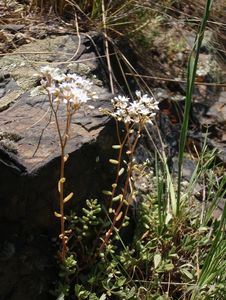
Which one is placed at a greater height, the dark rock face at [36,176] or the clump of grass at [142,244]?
the dark rock face at [36,176]

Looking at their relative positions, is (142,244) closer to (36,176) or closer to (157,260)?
(157,260)

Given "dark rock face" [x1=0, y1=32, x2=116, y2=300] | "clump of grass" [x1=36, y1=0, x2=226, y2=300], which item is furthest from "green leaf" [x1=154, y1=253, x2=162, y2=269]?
"dark rock face" [x1=0, y1=32, x2=116, y2=300]

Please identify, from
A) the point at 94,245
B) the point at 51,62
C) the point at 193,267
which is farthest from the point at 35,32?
the point at 193,267

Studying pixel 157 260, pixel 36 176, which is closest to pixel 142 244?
pixel 157 260

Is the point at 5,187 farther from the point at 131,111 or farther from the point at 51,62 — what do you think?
the point at 51,62

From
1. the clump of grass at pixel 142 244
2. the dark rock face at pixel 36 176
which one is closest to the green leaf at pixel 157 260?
the clump of grass at pixel 142 244

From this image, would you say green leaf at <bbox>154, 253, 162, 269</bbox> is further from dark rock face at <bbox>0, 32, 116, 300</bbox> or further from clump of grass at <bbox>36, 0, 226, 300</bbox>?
dark rock face at <bbox>0, 32, 116, 300</bbox>

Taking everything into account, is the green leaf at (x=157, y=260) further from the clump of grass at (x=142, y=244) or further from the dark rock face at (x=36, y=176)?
the dark rock face at (x=36, y=176)

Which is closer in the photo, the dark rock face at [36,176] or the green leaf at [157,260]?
the dark rock face at [36,176]
